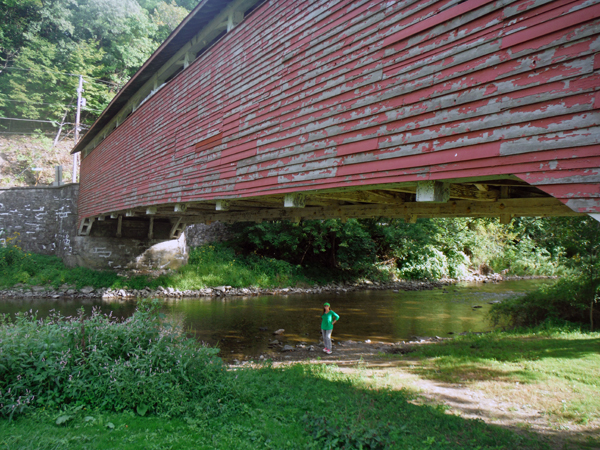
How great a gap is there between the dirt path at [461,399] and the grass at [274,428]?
0.31 metres

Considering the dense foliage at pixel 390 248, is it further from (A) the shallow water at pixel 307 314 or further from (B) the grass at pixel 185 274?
(A) the shallow water at pixel 307 314

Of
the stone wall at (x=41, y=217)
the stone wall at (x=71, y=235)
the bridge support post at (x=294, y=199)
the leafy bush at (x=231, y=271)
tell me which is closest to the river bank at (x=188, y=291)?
the leafy bush at (x=231, y=271)

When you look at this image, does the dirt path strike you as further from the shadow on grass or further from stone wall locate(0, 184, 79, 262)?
stone wall locate(0, 184, 79, 262)

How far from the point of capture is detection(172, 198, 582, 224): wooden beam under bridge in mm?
4352

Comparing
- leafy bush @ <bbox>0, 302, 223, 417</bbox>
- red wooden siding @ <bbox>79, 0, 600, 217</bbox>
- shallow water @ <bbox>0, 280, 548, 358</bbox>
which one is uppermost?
red wooden siding @ <bbox>79, 0, 600, 217</bbox>

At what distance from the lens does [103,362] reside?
3.91 metres

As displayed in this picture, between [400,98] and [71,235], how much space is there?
17.7 metres

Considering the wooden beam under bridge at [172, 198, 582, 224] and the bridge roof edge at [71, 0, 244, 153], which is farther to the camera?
the bridge roof edge at [71, 0, 244, 153]

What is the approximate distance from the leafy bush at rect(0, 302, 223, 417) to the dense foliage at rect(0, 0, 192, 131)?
22.5 meters

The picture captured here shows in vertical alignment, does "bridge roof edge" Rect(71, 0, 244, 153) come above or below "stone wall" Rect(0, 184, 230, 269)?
above

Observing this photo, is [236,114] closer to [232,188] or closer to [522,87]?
[232,188]

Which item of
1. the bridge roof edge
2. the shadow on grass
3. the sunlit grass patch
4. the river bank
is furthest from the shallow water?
the bridge roof edge

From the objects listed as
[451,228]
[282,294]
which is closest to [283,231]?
[282,294]

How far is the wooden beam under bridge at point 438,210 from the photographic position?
4352 millimetres
